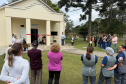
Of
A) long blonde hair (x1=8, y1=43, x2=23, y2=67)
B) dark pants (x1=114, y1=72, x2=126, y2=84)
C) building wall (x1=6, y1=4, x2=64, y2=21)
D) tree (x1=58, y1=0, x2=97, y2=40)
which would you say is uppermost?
tree (x1=58, y1=0, x2=97, y2=40)

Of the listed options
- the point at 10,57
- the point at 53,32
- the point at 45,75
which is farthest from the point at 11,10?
the point at 10,57

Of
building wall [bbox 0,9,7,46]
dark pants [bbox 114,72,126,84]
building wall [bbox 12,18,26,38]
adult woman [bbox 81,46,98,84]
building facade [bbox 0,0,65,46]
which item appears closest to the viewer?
adult woman [bbox 81,46,98,84]

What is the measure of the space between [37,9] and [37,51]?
11.4 meters

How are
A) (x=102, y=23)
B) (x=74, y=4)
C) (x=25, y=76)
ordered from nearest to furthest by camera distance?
(x=25, y=76), (x=74, y=4), (x=102, y=23)

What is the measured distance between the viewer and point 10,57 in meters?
1.80

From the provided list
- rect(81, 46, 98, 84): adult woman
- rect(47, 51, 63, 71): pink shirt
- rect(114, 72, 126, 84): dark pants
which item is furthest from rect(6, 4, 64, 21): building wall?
rect(114, 72, 126, 84): dark pants

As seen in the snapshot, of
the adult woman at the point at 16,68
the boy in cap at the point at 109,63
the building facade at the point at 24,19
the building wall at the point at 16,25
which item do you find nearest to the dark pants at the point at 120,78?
the boy in cap at the point at 109,63

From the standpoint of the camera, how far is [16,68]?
5.98 feet

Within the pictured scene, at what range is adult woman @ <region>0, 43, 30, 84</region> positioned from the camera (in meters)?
1.80

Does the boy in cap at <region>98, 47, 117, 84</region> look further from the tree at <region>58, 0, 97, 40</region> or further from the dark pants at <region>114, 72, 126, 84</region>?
the tree at <region>58, 0, 97, 40</region>

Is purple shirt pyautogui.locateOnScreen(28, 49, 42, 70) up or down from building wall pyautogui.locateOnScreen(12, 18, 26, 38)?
down

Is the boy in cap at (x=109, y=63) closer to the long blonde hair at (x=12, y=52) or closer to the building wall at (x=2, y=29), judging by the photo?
the long blonde hair at (x=12, y=52)

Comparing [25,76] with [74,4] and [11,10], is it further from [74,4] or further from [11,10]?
[74,4]

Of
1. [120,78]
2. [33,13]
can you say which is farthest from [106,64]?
[33,13]
